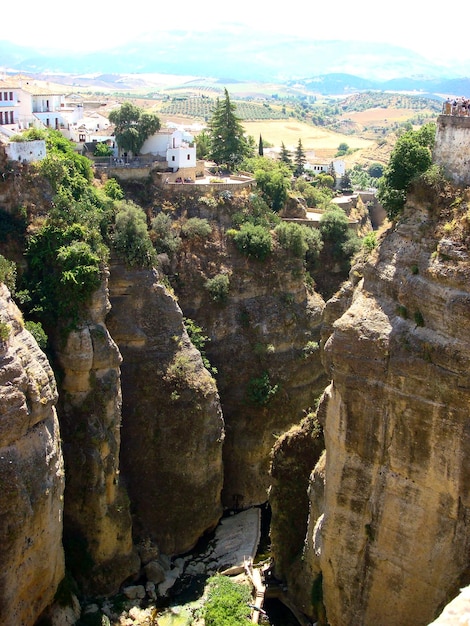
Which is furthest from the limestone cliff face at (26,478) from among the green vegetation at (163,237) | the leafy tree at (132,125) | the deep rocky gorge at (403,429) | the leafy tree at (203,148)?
the leafy tree at (203,148)

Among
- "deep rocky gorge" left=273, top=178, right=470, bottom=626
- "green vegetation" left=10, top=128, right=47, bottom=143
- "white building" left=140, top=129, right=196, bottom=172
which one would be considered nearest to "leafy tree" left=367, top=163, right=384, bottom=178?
"white building" left=140, top=129, right=196, bottom=172

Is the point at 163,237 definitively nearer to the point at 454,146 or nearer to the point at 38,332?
the point at 38,332

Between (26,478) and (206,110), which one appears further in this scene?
(206,110)

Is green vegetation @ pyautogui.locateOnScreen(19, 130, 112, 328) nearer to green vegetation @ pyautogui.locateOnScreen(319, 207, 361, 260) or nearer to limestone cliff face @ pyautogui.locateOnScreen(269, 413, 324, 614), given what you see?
limestone cliff face @ pyautogui.locateOnScreen(269, 413, 324, 614)

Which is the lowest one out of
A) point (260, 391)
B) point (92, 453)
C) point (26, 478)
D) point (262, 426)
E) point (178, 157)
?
point (262, 426)

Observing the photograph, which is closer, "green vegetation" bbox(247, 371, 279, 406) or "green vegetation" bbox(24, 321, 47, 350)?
"green vegetation" bbox(24, 321, 47, 350)

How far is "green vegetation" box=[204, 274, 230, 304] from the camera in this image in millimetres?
44062

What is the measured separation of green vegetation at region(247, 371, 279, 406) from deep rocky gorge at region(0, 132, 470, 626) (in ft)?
0.41

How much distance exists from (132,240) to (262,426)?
12551 millimetres

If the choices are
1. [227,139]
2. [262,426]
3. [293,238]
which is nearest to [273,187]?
[293,238]

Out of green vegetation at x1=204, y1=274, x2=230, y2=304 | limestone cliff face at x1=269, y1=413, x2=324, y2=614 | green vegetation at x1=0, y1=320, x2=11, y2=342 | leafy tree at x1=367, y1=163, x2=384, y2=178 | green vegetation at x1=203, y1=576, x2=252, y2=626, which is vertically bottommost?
green vegetation at x1=203, y1=576, x2=252, y2=626

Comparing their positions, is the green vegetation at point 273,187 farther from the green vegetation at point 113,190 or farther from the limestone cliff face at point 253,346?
the green vegetation at point 113,190

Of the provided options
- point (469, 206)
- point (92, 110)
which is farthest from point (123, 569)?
point (92, 110)

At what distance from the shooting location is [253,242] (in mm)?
45625
